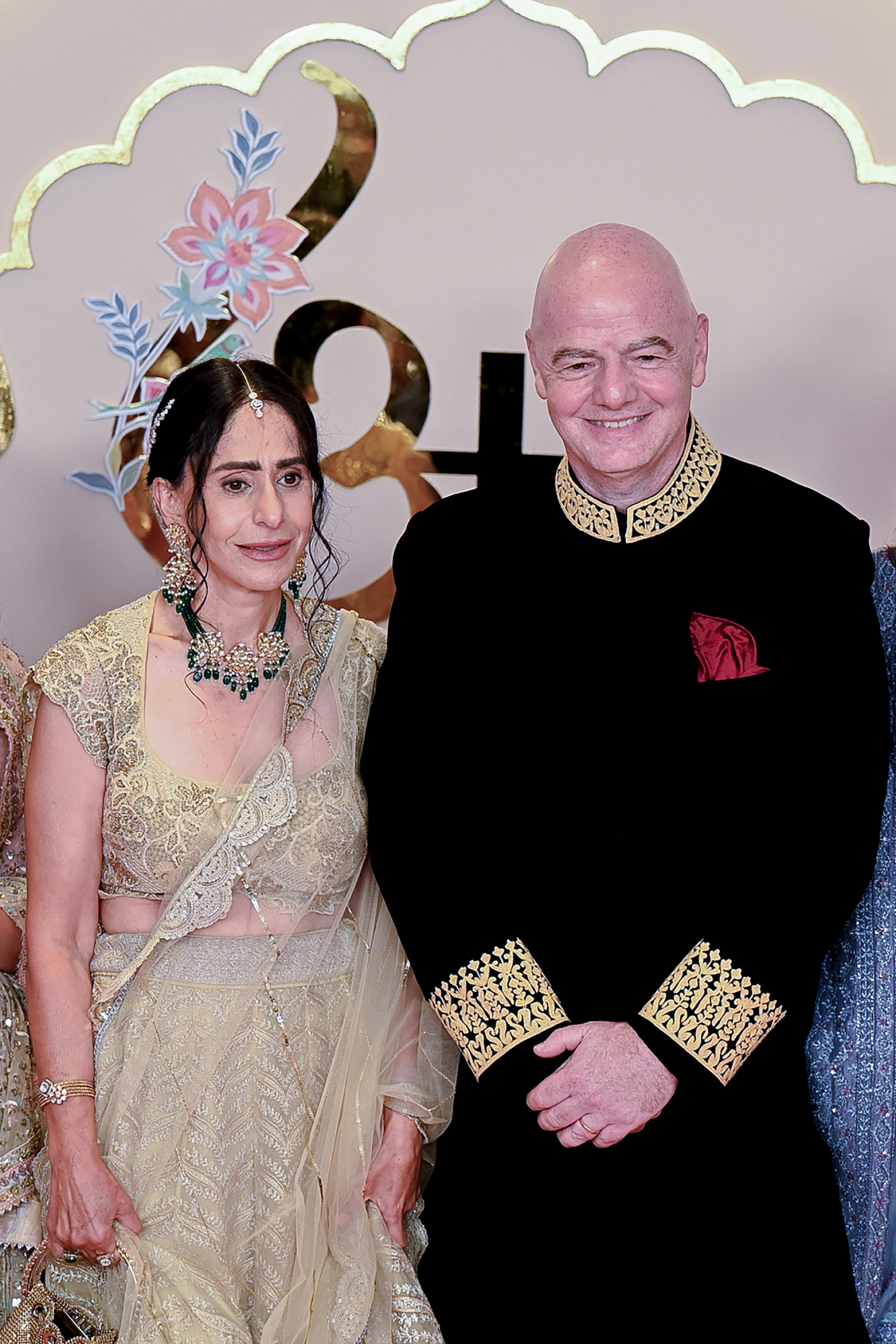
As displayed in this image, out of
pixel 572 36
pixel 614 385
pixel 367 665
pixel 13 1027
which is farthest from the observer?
pixel 572 36

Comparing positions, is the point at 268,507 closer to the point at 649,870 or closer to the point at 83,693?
the point at 83,693

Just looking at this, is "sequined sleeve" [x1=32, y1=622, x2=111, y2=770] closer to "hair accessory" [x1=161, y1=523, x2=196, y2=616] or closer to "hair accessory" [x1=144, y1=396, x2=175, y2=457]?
"hair accessory" [x1=161, y1=523, x2=196, y2=616]

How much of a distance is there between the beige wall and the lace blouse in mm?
977

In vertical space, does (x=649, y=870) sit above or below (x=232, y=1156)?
above

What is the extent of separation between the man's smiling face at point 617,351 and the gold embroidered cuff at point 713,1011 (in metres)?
0.65

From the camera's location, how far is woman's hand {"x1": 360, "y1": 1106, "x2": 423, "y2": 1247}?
2.04 meters

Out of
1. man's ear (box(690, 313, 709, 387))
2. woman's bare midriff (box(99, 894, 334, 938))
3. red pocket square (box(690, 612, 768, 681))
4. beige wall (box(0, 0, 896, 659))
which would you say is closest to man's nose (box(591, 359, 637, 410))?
man's ear (box(690, 313, 709, 387))

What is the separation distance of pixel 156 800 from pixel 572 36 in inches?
67.4

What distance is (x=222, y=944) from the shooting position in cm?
212

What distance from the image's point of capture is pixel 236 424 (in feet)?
6.97

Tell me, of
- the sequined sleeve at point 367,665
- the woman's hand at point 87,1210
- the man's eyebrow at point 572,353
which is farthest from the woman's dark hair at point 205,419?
the woman's hand at point 87,1210

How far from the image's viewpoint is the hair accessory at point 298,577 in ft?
7.26

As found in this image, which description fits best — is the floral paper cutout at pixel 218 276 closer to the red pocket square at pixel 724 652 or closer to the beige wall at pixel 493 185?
the beige wall at pixel 493 185

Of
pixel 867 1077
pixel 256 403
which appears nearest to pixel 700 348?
pixel 256 403
